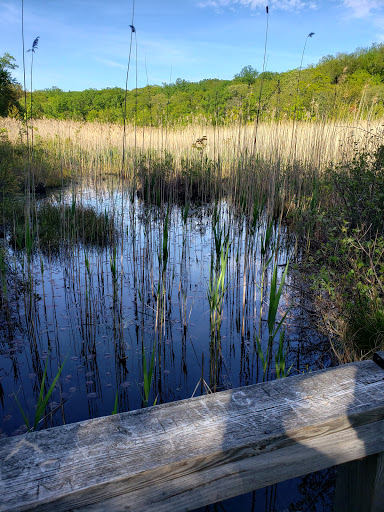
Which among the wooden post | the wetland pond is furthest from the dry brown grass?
the wooden post

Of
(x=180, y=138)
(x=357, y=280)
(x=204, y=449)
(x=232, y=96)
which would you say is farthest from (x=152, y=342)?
(x=232, y=96)

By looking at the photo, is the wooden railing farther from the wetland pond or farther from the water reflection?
the water reflection

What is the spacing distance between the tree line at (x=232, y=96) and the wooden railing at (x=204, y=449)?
14.3 ft

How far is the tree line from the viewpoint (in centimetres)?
537

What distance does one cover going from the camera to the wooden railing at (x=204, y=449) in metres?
0.60

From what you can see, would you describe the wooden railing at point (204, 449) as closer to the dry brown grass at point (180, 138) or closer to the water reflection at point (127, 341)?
the water reflection at point (127, 341)

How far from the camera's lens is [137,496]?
618mm

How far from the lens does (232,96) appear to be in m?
10.5

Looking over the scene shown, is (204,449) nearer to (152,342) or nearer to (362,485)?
(362,485)

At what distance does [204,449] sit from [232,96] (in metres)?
11.1

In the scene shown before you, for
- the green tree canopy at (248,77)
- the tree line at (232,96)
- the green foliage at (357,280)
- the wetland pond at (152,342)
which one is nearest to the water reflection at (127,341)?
the wetland pond at (152,342)

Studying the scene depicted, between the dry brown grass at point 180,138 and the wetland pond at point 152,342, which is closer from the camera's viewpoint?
the wetland pond at point 152,342

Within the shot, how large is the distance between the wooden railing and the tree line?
4357 millimetres

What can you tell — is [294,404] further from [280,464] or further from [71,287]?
[71,287]
